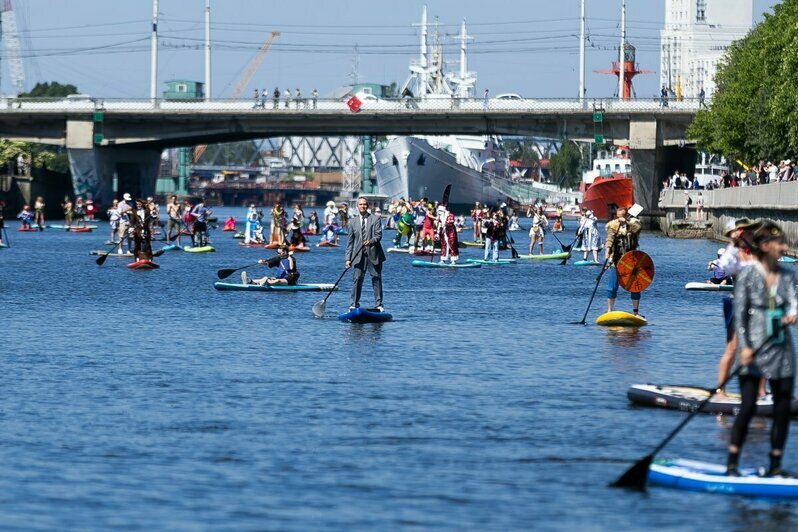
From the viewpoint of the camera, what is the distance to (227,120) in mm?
113188

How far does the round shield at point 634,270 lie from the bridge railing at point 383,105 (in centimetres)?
7692


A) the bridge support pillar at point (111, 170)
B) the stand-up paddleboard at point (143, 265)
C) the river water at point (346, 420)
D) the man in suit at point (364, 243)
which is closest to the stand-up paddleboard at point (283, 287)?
the river water at point (346, 420)

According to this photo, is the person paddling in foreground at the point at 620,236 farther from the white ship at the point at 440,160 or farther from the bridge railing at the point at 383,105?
the white ship at the point at 440,160

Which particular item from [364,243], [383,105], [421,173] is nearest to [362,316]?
[364,243]

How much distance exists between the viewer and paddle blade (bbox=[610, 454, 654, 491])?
557 inches

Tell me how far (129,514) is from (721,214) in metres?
77.4

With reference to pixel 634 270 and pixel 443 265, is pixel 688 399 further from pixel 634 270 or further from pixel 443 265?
pixel 443 265

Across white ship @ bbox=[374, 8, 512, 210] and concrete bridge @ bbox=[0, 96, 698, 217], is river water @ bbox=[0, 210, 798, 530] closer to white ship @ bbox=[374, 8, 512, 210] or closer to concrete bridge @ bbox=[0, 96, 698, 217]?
concrete bridge @ bbox=[0, 96, 698, 217]

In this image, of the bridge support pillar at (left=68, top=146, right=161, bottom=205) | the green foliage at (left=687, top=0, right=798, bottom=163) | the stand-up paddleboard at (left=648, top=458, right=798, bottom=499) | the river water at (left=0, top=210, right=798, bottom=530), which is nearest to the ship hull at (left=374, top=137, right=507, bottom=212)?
the bridge support pillar at (left=68, top=146, right=161, bottom=205)

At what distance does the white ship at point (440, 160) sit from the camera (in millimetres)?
156875

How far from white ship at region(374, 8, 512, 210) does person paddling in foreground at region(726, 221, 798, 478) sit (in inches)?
5199

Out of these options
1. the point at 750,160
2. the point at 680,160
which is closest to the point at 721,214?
the point at 750,160

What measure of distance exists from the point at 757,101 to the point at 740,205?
642 inches

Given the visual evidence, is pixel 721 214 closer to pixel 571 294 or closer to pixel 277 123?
pixel 277 123
